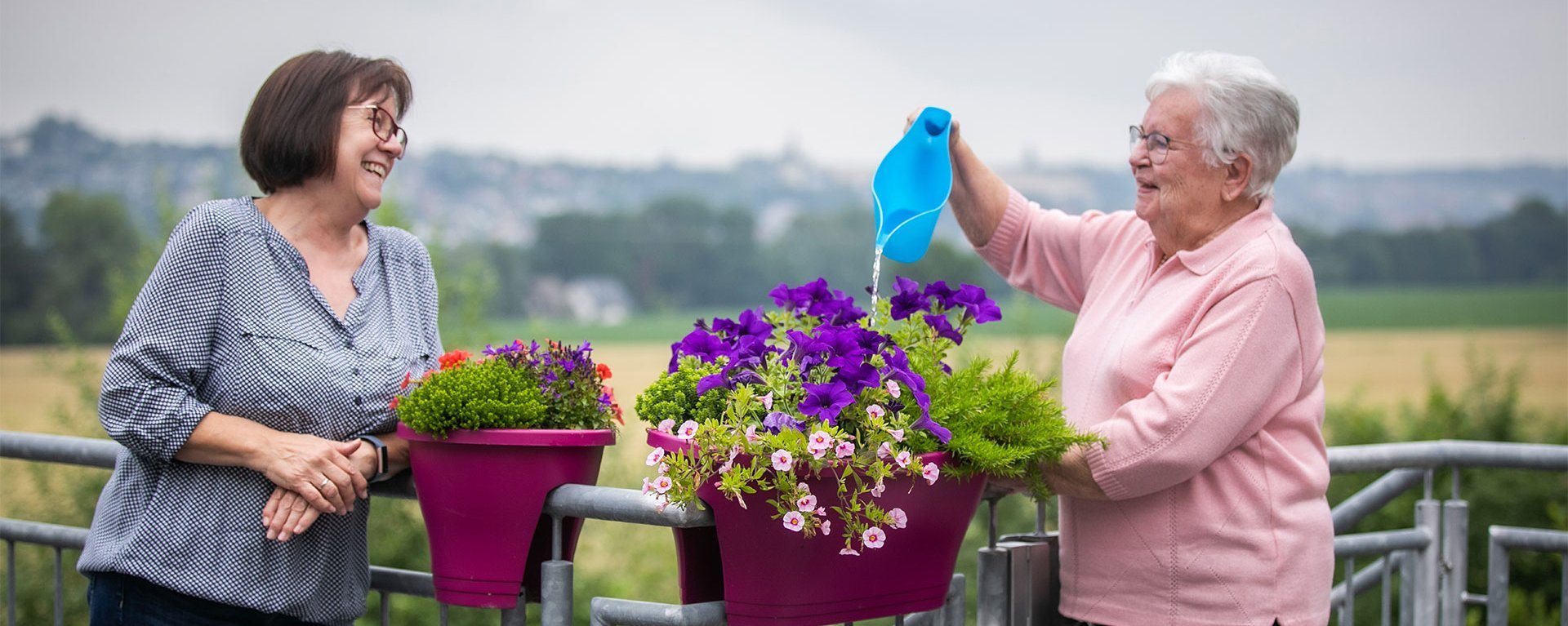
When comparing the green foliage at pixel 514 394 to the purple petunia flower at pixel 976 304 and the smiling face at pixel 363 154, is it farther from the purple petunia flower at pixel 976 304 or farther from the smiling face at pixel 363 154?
the purple petunia flower at pixel 976 304

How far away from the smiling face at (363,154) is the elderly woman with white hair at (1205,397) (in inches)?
51.4

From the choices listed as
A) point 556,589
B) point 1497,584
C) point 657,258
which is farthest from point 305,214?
point 657,258

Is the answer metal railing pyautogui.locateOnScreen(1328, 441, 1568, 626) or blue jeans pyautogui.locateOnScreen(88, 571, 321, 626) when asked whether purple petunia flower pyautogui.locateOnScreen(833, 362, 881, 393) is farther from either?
metal railing pyautogui.locateOnScreen(1328, 441, 1568, 626)

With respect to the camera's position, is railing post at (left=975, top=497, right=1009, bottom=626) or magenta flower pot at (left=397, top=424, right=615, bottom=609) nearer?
magenta flower pot at (left=397, top=424, right=615, bottom=609)

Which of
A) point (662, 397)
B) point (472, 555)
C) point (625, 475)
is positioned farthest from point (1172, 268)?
point (625, 475)

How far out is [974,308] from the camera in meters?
1.99

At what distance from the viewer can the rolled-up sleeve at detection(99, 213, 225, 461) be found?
1899 mm

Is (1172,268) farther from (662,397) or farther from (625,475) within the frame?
(625,475)

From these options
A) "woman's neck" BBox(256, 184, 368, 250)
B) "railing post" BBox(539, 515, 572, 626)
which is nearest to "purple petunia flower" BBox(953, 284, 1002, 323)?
"railing post" BBox(539, 515, 572, 626)

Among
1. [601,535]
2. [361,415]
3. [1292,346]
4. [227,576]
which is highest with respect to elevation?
[1292,346]

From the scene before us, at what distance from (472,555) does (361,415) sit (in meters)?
0.33

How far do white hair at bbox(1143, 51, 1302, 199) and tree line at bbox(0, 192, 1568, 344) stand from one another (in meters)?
5.63

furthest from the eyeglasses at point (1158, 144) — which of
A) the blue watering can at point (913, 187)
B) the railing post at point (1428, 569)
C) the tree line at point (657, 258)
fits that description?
the tree line at point (657, 258)

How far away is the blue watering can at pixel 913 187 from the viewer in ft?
7.48
